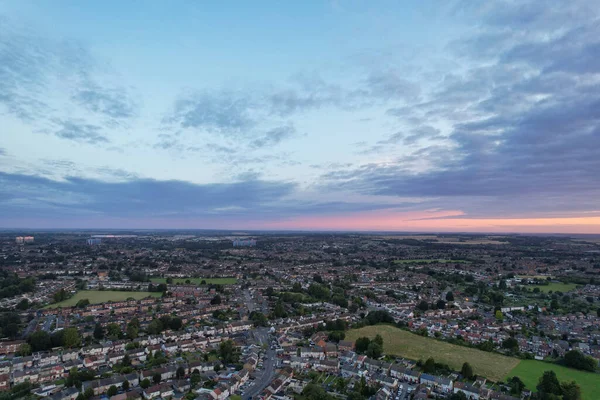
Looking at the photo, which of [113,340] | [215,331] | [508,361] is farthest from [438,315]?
[113,340]

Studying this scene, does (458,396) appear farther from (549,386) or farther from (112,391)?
(112,391)

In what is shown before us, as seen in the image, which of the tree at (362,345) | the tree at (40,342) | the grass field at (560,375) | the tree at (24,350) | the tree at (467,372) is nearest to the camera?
the grass field at (560,375)

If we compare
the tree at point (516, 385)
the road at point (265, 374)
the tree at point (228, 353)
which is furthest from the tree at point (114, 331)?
the tree at point (516, 385)

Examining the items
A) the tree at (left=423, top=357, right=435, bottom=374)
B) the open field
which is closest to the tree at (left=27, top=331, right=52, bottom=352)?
the open field

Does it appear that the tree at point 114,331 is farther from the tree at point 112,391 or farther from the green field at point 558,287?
the green field at point 558,287

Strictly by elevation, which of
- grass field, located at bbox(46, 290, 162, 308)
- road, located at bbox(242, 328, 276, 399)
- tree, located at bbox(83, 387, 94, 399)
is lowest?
road, located at bbox(242, 328, 276, 399)

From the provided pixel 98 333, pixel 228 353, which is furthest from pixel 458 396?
pixel 98 333

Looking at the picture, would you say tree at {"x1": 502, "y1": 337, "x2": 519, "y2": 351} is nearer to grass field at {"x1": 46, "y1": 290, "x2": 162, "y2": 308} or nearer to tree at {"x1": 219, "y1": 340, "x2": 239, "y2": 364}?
tree at {"x1": 219, "y1": 340, "x2": 239, "y2": 364}

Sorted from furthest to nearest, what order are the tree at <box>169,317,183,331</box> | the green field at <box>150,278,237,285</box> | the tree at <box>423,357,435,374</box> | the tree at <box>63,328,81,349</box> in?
the green field at <box>150,278,237,285</box>
the tree at <box>169,317,183,331</box>
the tree at <box>63,328,81,349</box>
the tree at <box>423,357,435,374</box>
